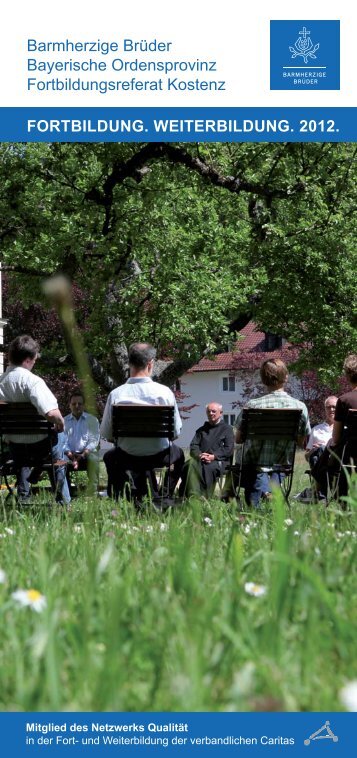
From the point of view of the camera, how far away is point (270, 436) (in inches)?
321

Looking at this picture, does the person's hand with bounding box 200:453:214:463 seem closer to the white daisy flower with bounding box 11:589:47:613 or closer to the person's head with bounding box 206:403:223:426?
the person's head with bounding box 206:403:223:426

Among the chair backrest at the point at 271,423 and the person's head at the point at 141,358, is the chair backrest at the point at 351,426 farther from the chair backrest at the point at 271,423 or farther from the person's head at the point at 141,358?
the person's head at the point at 141,358

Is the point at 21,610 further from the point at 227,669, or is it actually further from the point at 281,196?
the point at 281,196

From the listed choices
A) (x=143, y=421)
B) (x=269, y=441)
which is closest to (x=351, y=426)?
(x=269, y=441)

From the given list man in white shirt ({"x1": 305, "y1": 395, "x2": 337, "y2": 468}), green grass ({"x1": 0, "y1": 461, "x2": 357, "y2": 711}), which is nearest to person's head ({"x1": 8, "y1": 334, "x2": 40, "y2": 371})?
man in white shirt ({"x1": 305, "y1": 395, "x2": 337, "y2": 468})

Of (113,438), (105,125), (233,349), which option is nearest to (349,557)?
(105,125)

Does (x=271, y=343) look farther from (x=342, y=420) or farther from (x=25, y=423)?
(x=342, y=420)

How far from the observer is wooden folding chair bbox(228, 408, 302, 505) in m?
8.08

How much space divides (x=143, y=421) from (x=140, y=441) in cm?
20

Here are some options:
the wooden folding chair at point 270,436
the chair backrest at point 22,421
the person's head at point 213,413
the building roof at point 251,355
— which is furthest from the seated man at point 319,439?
the building roof at point 251,355

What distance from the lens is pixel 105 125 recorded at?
6582 millimetres

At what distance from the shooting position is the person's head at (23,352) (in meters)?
8.20

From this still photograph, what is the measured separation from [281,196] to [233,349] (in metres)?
7.18

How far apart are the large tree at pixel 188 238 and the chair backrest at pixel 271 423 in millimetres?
7613
